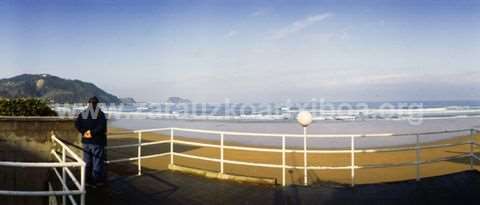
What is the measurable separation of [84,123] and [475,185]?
7.20 metres

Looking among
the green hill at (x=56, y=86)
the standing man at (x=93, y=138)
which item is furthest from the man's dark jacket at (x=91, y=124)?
the green hill at (x=56, y=86)

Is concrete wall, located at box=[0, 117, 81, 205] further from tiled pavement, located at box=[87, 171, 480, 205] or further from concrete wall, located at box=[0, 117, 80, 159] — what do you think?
tiled pavement, located at box=[87, 171, 480, 205]

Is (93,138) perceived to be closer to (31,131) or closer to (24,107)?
(31,131)

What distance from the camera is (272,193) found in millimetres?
6359

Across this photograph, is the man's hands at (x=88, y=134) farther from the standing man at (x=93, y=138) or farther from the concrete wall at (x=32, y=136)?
the concrete wall at (x=32, y=136)

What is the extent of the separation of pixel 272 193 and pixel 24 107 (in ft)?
23.6

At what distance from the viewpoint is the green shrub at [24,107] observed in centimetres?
950

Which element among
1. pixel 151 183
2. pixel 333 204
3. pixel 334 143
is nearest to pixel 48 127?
pixel 151 183

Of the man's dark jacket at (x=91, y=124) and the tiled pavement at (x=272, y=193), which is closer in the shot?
the tiled pavement at (x=272, y=193)

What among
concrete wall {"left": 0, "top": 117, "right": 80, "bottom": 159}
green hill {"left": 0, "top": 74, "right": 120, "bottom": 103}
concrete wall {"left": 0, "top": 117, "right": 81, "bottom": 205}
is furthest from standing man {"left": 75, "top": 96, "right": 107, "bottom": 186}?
green hill {"left": 0, "top": 74, "right": 120, "bottom": 103}

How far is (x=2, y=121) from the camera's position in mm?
7375

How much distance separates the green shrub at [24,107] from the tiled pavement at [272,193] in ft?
13.2

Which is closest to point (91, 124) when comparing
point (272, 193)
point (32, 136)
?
point (32, 136)

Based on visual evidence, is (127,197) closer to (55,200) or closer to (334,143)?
(55,200)
